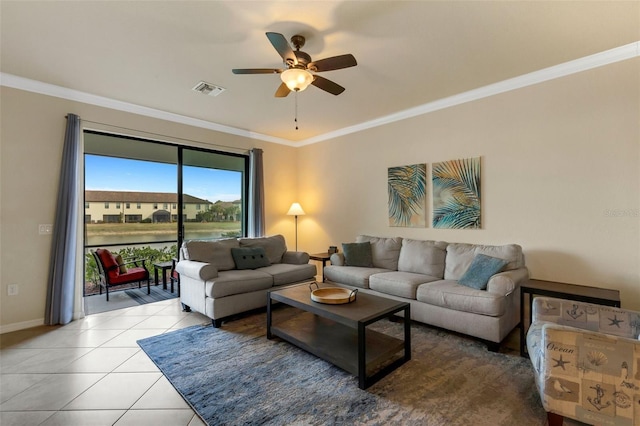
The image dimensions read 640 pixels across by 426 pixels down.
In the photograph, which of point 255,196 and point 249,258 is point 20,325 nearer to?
point 249,258

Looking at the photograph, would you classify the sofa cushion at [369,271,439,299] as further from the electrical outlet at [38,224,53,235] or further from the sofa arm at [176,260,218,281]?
the electrical outlet at [38,224,53,235]

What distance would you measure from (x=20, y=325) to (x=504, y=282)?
5.17 metres

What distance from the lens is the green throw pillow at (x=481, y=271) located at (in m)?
2.98

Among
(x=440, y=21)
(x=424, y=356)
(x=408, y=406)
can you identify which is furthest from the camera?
(x=424, y=356)

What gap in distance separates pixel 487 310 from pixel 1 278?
5067 millimetres

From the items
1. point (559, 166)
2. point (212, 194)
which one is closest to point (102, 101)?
point (212, 194)

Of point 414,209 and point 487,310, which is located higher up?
point 414,209

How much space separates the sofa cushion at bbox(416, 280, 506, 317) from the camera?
270 centimetres

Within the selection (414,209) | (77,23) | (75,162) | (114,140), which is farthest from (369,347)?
(114,140)

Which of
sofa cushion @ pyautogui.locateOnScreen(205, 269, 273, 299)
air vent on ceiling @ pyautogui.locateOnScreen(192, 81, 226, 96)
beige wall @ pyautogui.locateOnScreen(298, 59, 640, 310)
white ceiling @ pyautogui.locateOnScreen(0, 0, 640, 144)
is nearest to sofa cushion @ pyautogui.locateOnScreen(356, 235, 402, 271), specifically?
Result: beige wall @ pyautogui.locateOnScreen(298, 59, 640, 310)

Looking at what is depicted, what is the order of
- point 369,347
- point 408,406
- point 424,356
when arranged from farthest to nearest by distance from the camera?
point 424,356 → point 369,347 → point 408,406

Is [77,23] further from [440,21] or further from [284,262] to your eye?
[284,262]

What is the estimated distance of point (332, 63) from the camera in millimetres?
2344

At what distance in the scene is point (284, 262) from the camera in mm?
4734
